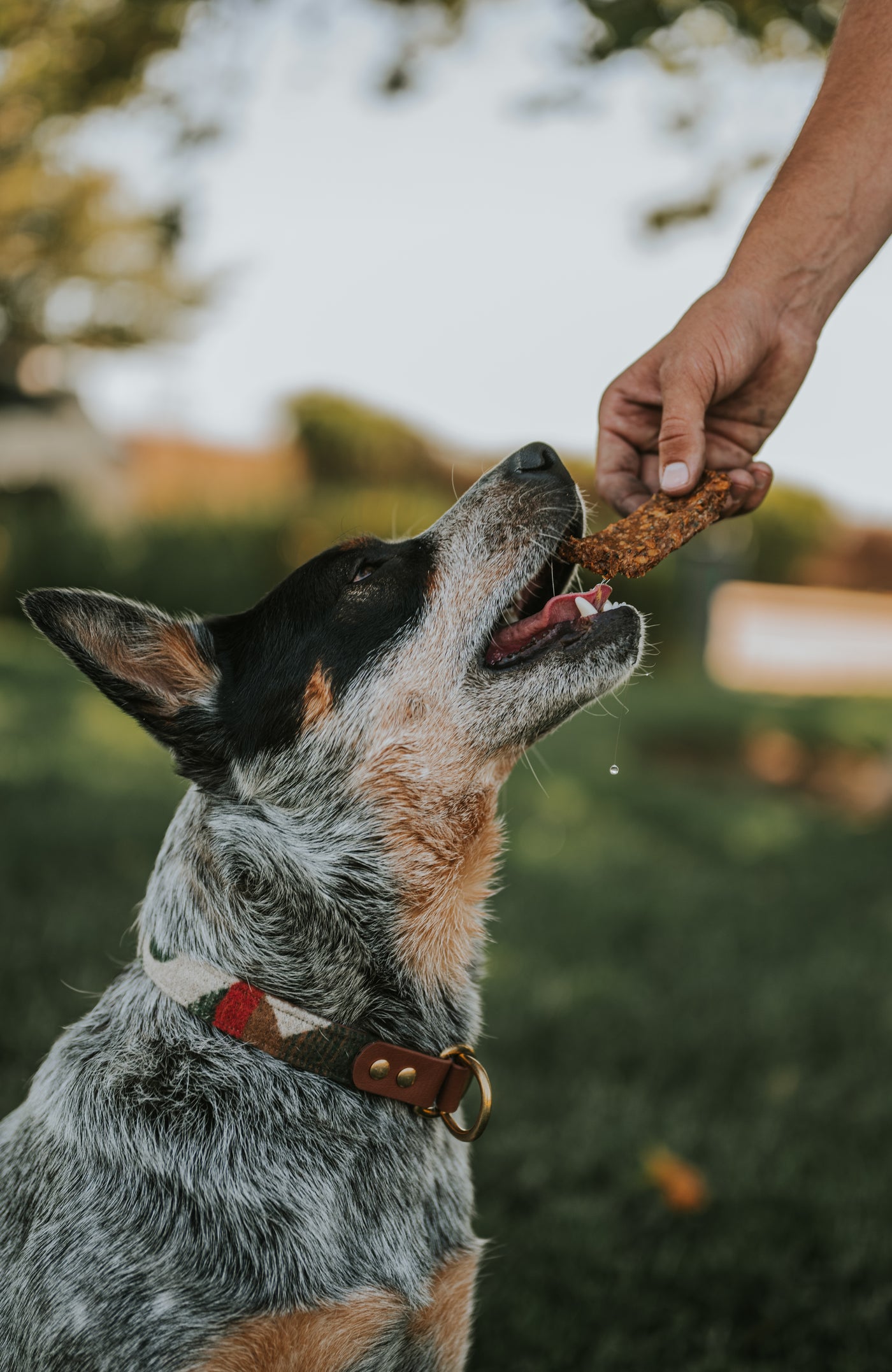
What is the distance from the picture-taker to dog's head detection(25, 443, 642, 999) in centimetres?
251

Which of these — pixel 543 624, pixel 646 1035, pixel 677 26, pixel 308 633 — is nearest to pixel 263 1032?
pixel 308 633

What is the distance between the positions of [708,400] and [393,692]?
1.02 metres

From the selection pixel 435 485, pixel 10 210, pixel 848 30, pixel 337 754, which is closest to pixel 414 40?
pixel 848 30

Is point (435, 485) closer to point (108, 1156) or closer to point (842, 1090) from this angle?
point (842, 1090)

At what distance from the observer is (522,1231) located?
3182 mm

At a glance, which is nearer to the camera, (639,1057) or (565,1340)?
(565,1340)

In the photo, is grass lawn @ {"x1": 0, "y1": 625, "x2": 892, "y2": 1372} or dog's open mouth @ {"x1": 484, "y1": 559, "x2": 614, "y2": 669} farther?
grass lawn @ {"x1": 0, "y1": 625, "x2": 892, "y2": 1372}

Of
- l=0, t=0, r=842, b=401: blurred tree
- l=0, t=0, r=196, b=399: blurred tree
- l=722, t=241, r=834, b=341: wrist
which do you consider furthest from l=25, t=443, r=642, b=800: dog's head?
l=0, t=0, r=196, b=399: blurred tree

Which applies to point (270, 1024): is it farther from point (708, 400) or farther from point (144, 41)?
point (144, 41)

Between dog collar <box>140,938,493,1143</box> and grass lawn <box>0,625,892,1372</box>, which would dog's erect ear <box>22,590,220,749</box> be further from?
grass lawn <box>0,625,892,1372</box>

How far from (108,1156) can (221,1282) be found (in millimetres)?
334

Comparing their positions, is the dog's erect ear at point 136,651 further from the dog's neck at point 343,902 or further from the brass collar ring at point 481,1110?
the brass collar ring at point 481,1110

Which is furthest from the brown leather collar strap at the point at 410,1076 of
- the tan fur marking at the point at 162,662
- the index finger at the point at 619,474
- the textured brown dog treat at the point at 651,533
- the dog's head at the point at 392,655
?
the index finger at the point at 619,474

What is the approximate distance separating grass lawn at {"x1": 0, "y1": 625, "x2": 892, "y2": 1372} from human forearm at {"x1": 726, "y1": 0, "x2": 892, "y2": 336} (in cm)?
263
